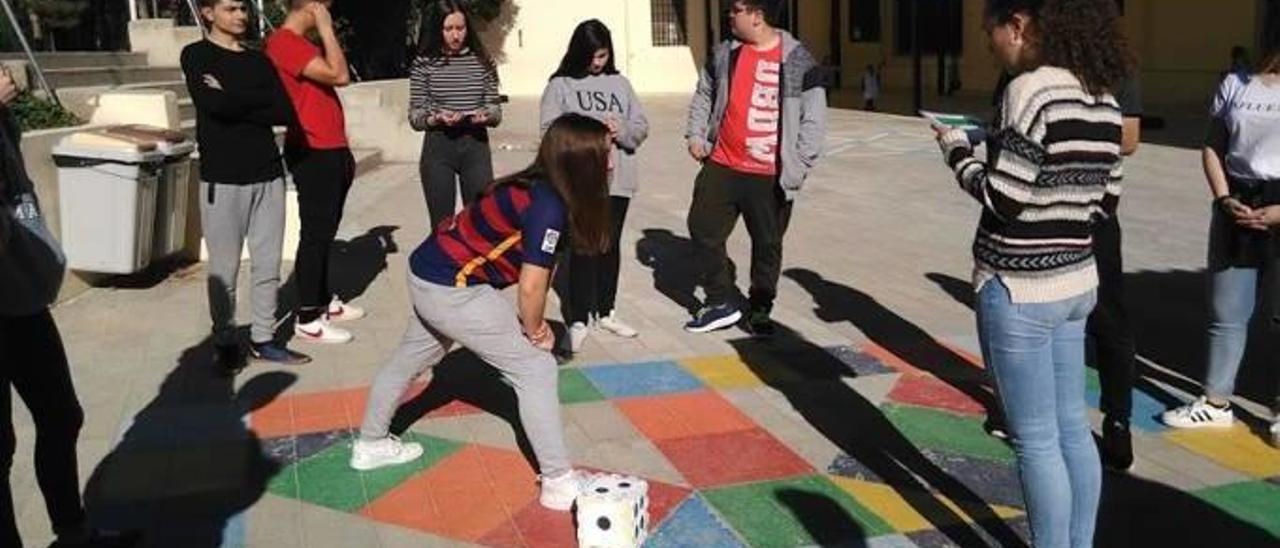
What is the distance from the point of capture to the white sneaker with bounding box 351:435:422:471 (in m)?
4.43

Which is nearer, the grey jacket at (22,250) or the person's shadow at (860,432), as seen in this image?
the grey jacket at (22,250)

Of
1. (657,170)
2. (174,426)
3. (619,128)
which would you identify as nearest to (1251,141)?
(619,128)

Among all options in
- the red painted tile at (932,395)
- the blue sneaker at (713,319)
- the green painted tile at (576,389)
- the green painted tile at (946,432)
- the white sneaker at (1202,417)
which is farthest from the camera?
the blue sneaker at (713,319)

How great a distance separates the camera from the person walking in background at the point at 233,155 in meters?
5.31

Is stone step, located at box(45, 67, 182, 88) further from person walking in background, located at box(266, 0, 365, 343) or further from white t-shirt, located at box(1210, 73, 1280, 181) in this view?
white t-shirt, located at box(1210, 73, 1280, 181)

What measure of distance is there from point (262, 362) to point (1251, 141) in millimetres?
4553

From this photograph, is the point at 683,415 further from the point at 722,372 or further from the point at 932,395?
the point at 932,395

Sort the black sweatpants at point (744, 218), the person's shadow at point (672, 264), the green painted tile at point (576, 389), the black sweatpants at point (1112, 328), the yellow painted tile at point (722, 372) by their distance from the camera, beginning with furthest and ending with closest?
the person's shadow at point (672, 264) < the black sweatpants at point (744, 218) < the yellow painted tile at point (722, 372) < the green painted tile at point (576, 389) < the black sweatpants at point (1112, 328)

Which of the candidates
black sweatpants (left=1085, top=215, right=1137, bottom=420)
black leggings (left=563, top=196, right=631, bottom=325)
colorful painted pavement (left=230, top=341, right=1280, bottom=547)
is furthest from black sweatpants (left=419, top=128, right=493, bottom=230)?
black sweatpants (left=1085, top=215, right=1137, bottom=420)

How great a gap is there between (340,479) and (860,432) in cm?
212

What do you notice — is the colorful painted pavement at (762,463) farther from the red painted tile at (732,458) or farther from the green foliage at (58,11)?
the green foliage at (58,11)

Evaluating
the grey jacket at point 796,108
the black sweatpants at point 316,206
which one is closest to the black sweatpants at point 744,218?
the grey jacket at point 796,108

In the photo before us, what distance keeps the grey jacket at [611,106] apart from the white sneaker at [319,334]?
5.27ft

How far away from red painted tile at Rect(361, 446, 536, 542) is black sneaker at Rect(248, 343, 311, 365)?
1592 millimetres
